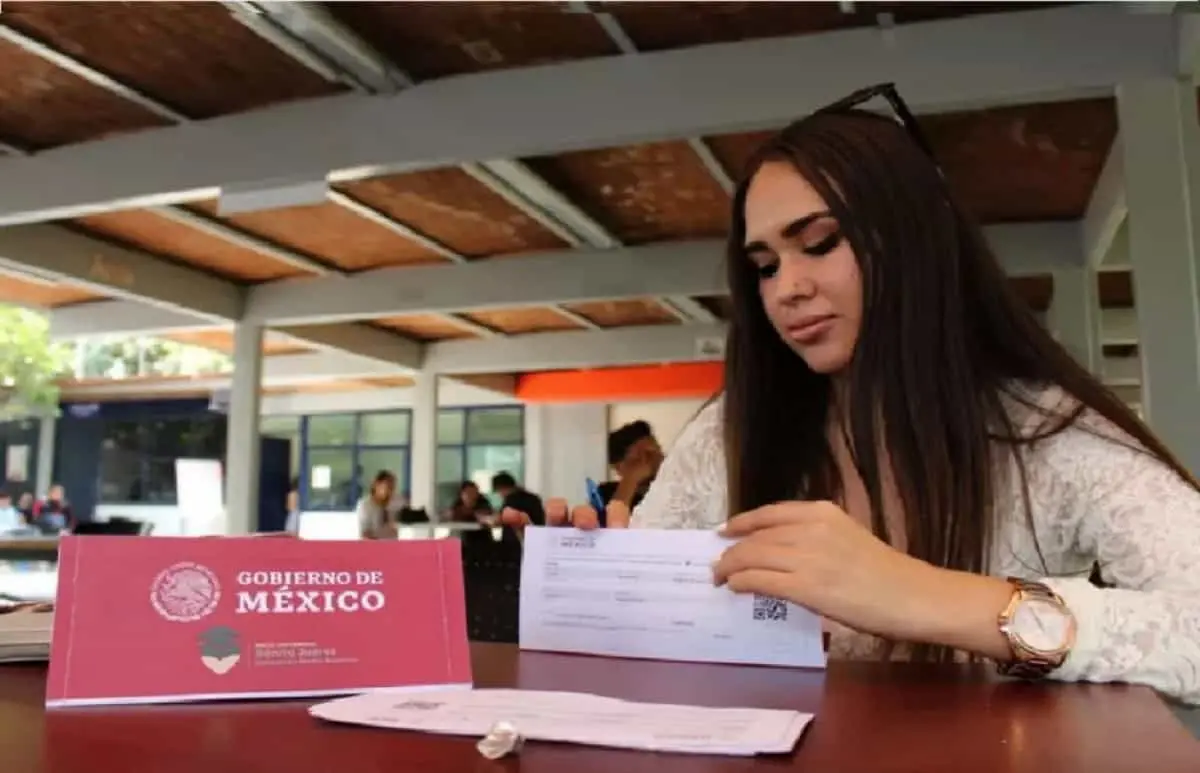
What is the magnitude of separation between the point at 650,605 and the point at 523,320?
30.3 ft

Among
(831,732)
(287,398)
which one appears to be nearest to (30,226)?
(831,732)

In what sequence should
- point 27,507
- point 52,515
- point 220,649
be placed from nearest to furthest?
point 220,649 → point 52,515 → point 27,507

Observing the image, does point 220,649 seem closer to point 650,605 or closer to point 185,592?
point 185,592

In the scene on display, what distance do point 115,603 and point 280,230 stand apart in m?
6.39

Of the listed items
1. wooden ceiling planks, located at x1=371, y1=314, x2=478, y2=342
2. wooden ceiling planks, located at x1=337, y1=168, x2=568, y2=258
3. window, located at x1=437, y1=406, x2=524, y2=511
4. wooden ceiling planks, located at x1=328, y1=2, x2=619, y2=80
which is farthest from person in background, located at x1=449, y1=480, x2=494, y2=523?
wooden ceiling planks, located at x1=328, y1=2, x2=619, y2=80

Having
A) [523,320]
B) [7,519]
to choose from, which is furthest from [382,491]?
[7,519]

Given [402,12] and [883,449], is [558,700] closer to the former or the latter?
[883,449]

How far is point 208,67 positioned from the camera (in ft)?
13.9

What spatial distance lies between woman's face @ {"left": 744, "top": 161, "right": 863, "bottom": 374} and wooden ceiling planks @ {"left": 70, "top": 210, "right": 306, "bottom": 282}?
5998 mm

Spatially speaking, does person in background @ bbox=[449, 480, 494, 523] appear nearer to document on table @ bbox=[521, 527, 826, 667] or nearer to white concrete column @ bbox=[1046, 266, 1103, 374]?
white concrete column @ bbox=[1046, 266, 1103, 374]

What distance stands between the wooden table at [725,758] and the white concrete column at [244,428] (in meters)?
7.76

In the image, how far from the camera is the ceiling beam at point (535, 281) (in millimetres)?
6465

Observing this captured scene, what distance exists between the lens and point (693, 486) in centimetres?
150

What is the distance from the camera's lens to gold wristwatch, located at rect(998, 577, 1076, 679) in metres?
0.88
